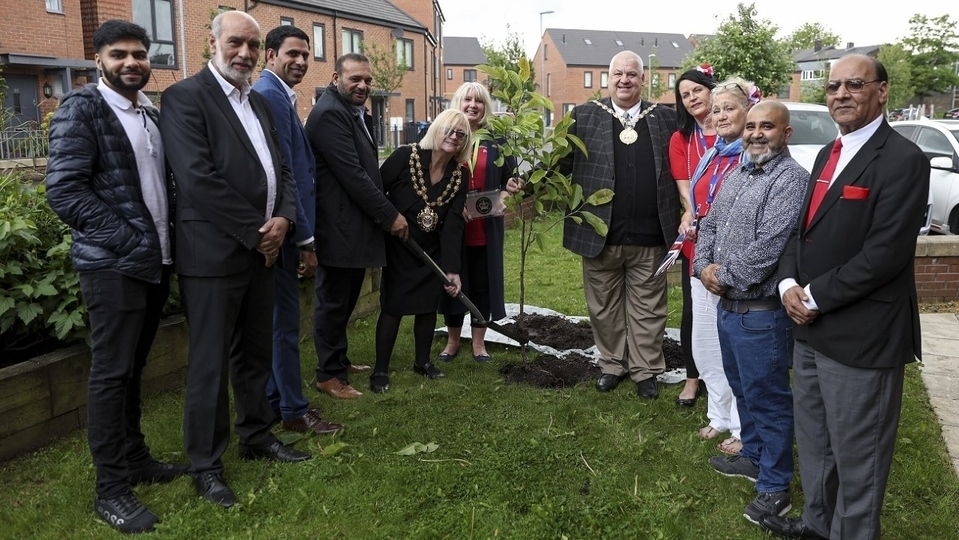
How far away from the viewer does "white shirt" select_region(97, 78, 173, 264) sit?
319 centimetres

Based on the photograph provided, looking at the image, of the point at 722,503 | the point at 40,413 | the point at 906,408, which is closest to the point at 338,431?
the point at 40,413

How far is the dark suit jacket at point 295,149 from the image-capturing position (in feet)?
13.3

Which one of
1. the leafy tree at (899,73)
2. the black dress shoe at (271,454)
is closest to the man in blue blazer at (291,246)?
the black dress shoe at (271,454)

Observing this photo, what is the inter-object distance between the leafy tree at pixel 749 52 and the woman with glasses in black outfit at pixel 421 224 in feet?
68.6

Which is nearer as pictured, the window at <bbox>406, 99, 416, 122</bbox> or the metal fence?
the metal fence

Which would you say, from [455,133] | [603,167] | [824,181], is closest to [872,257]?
[824,181]

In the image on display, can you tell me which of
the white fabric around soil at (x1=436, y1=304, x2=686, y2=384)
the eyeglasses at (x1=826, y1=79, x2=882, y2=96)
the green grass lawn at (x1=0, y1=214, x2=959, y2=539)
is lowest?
the green grass lawn at (x1=0, y1=214, x2=959, y2=539)

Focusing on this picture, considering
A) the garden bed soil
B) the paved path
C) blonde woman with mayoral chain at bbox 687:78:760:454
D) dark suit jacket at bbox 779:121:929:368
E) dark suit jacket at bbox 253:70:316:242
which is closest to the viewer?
dark suit jacket at bbox 779:121:929:368

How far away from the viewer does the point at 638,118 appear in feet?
16.1

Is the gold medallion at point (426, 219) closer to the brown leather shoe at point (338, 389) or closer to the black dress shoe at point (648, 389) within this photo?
the brown leather shoe at point (338, 389)

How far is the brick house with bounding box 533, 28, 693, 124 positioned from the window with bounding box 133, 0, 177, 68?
152 feet

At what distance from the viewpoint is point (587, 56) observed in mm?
70562

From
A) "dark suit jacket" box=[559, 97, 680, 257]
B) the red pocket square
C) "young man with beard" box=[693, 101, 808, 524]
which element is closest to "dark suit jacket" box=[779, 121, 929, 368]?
the red pocket square

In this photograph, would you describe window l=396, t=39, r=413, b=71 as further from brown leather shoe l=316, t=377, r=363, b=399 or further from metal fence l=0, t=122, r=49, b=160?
brown leather shoe l=316, t=377, r=363, b=399
